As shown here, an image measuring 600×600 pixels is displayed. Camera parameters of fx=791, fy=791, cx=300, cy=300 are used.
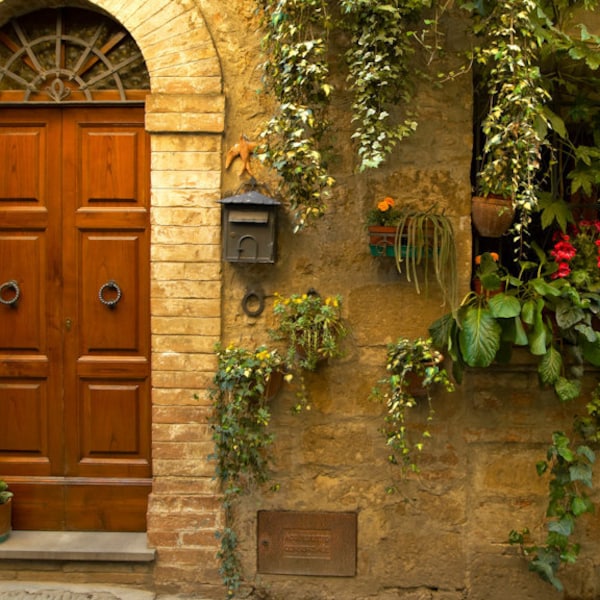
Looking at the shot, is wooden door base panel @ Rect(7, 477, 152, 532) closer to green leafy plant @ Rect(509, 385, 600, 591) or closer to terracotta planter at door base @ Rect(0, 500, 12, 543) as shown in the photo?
terracotta planter at door base @ Rect(0, 500, 12, 543)

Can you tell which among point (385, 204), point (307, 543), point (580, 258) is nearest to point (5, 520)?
point (307, 543)

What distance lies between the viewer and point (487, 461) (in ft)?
14.0

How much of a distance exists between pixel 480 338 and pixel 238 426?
1292mm

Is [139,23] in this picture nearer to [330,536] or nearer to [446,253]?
[446,253]

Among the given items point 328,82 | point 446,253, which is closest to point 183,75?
point 328,82

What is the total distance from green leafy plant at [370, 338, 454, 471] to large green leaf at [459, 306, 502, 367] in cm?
19

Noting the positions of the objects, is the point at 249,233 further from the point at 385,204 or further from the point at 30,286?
the point at 30,286

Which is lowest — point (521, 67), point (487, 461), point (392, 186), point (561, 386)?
point (487, 461)

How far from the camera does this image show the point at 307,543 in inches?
169

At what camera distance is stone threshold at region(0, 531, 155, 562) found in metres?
4.30

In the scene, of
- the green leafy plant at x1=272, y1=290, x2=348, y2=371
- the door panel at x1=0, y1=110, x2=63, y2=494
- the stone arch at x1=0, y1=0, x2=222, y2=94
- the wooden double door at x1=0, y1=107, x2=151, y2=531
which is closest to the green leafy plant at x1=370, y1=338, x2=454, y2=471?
the green leafy plant at x1=272, y1=290, x2=348, y2=371

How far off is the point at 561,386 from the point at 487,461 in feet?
2.14

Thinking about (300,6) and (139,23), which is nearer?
(300,6)

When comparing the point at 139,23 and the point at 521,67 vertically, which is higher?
the point at 139,23
